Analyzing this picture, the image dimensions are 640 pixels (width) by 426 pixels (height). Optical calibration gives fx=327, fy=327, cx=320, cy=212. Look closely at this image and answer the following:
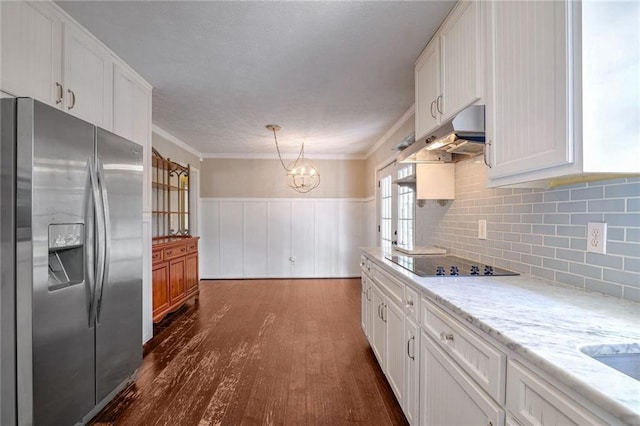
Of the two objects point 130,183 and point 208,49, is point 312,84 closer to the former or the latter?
point 208,49

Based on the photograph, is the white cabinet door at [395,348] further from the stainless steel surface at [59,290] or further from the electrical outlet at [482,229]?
the stainless steel surface at [59,290]

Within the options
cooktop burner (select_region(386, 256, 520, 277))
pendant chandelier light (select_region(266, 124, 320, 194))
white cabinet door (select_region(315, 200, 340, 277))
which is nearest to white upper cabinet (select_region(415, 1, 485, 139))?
cooktop burner (select_region(386, 256, 520, 277))

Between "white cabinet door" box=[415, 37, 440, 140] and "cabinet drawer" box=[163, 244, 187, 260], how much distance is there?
2.84 metres

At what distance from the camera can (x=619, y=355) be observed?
2.61ft

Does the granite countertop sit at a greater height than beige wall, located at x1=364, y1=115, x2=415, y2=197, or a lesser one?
lesser

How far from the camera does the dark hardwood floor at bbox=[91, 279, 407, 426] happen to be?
6.40 ft

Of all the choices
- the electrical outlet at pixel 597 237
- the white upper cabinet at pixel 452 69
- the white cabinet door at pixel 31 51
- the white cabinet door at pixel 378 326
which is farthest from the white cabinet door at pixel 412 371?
the white cabinet door at pixel 31 51

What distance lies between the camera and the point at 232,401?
208 cm

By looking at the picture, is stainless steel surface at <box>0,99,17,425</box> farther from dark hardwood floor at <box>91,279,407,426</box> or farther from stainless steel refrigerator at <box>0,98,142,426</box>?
dark hardwood floor at <box>91,279,407,426</box>

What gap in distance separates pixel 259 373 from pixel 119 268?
1.24 m

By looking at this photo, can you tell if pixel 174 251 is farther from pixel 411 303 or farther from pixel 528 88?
pixel 528 88

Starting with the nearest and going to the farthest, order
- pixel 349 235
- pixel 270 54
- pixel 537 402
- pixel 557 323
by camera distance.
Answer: pixel 537 402
pixel 557 323
pixel 270 54
pixel 349 235

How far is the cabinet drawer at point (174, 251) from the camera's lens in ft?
11.7

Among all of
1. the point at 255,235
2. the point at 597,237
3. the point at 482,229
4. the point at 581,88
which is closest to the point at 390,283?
the point at 482,229
